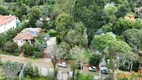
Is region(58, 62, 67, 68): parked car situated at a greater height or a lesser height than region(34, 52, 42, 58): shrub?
lesser

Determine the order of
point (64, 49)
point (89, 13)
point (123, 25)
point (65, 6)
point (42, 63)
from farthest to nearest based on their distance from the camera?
1. point (65, 6)
2. point (123, 25)
3. point (89, 13)
4. point (42, 63)
5. point (64, 49)

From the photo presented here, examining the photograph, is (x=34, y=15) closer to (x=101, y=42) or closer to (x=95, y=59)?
(x=101, y=42)

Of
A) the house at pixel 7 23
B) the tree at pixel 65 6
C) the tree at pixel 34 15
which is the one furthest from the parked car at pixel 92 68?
the tree at pixel 34 15

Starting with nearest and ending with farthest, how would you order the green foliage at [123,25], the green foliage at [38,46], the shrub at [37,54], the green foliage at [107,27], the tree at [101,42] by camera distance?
1. the tree at [101,42]
2. the shrub at [37,54]
3. the green foliage at [38,46]
4. the green foliage at [107,27]
5. the green foliage at [123,25]

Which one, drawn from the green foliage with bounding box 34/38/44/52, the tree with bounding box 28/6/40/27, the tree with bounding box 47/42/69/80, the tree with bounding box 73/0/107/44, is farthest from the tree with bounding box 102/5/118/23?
the tree with bounding box 28/6/40/27

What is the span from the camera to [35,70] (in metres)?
31.0

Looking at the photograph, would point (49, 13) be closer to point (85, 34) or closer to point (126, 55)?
point (85, 34)

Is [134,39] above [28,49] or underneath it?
above

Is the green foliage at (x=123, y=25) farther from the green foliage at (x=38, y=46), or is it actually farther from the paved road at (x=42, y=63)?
the green foliage at (x=38, y=46)

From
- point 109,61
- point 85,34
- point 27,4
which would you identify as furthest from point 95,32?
point 27,4

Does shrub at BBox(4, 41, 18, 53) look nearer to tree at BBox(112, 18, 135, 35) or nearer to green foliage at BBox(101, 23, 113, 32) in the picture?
green foliage at BBox(101, 23, 113, 32)

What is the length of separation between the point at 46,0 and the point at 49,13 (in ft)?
31.1

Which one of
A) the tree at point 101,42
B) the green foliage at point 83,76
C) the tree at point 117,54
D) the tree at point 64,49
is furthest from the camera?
the tree at point 101,42

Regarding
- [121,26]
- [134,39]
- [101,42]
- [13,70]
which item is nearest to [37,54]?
[13,70]
